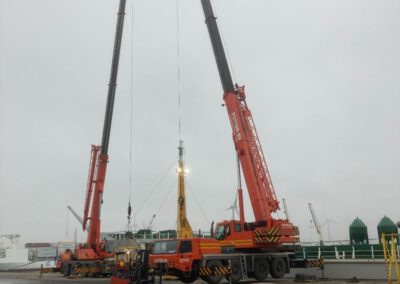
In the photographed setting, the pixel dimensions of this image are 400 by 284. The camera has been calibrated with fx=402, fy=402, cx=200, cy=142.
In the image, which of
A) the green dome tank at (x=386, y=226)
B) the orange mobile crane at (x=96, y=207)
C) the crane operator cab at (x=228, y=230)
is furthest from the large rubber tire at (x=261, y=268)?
the green dome tank at (x=386, y=226)

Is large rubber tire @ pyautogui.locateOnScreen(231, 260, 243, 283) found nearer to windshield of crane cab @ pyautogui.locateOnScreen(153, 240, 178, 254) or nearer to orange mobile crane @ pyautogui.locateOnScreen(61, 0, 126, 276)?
windshield of crane cab @ pyautogui.locateOnScreen(153, 240, 178, 254)

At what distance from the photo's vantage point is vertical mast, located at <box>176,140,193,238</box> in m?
37.2

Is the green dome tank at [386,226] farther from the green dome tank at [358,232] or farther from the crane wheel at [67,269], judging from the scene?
the crane wheel at [67,269]

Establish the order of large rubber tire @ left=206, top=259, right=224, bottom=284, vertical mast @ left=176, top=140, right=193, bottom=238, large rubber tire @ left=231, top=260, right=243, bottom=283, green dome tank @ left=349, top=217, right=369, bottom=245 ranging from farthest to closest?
green dome tank @ left=349, top=217, right=369, bottom=245, vertical mast @ left=176, top=140, right=193, bottom=238, large rubber tire @ left=231, top=260, right=243, bottom=283, large rubber tire @ left=206, top=259, right=224, bottom=284

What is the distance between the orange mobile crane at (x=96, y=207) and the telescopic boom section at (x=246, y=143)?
11242 mm

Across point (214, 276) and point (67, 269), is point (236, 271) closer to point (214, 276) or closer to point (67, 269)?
point (214, 276)

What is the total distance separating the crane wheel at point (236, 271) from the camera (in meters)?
19.3

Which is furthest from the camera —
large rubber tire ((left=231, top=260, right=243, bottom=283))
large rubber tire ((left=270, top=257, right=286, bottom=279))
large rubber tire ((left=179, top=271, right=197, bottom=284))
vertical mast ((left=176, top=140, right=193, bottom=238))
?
vertical mast ((left=176, top=140, right=193, bottom=238))

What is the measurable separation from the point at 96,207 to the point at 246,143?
1498cm

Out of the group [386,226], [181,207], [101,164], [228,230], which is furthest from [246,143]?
[386,226]

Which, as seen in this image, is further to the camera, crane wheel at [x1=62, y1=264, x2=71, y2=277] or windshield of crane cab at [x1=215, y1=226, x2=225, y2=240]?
crane wheel at [x1=62, y1=264, x2=71, y2=277]

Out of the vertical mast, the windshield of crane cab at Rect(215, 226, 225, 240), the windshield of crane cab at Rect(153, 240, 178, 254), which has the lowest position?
the windshield of crane cab at Rect(153, 240, 178, 254)

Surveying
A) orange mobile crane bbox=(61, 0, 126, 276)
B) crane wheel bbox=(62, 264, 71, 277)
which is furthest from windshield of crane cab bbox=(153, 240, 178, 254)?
crane wheel bbox=(62, 264, 71, 277)

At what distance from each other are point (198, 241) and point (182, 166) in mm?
21072
